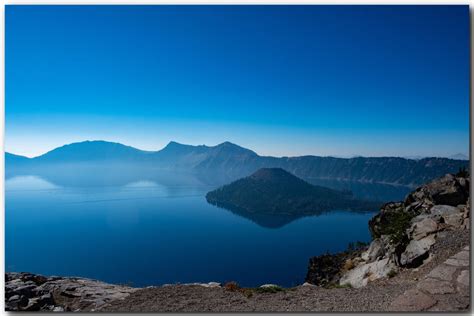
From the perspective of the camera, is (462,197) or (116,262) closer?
(462,197)

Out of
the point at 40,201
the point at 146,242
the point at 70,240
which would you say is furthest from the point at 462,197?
the point at 40,201

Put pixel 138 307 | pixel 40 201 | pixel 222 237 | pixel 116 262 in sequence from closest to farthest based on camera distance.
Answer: pixel 138 307 → pixel 116 262 → pixel 222 237 → pixel 40 201

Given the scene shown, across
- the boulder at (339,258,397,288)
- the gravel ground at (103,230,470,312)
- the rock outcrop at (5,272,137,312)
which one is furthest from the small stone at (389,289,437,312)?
the rock outcrop at (5,272,137,312)

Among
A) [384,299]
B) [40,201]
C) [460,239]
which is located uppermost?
[460,239]

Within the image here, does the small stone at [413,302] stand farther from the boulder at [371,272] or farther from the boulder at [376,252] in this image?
Result: the boulder at [376,252]

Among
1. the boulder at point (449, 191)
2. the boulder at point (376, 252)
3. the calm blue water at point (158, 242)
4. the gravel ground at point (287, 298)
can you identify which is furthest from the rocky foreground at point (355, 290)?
the calm blue water at point (158, 242)

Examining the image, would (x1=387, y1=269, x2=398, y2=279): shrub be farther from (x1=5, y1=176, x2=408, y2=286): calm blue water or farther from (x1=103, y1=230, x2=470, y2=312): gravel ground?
(x1=5, y1=176, x2=408, y2=286): calm blue water

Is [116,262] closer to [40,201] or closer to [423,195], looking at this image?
[40,201]
